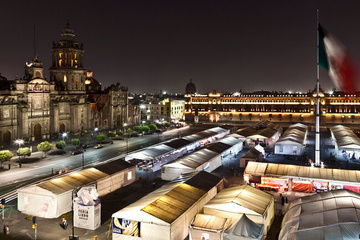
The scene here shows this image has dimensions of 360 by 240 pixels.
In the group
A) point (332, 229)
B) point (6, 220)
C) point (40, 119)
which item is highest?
point (40, 119)

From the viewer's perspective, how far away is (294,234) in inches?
741

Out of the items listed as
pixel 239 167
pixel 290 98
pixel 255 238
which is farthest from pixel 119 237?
pixel 290 98

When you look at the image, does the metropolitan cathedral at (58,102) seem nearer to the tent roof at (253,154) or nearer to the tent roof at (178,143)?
the tent roof at (178,143)

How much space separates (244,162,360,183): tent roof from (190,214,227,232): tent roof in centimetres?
1253

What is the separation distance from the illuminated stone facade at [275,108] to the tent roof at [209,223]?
10076cm

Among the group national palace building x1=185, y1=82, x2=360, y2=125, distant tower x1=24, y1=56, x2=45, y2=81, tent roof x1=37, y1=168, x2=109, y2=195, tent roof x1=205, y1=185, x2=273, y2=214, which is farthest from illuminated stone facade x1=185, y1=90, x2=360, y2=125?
tent roof x1=205, y1=185, x2=273, y2=214

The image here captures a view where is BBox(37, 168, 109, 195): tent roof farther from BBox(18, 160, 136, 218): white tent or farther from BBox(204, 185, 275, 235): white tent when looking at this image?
BBox(204, 185, 275, 235): white tent

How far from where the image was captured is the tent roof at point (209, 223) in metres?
20.6

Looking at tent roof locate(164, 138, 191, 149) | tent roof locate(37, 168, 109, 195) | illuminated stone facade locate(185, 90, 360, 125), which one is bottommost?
tent roof locate(37, 168, 109, 195)

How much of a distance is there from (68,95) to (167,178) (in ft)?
165

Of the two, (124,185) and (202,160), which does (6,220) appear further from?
(202,160)

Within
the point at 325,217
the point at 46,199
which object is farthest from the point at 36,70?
the point at 325,217

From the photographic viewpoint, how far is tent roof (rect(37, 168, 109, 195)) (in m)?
27.2

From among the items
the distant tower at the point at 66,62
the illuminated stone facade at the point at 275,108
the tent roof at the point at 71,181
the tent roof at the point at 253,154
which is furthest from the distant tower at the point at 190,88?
the tent roof at the point at 71,181
